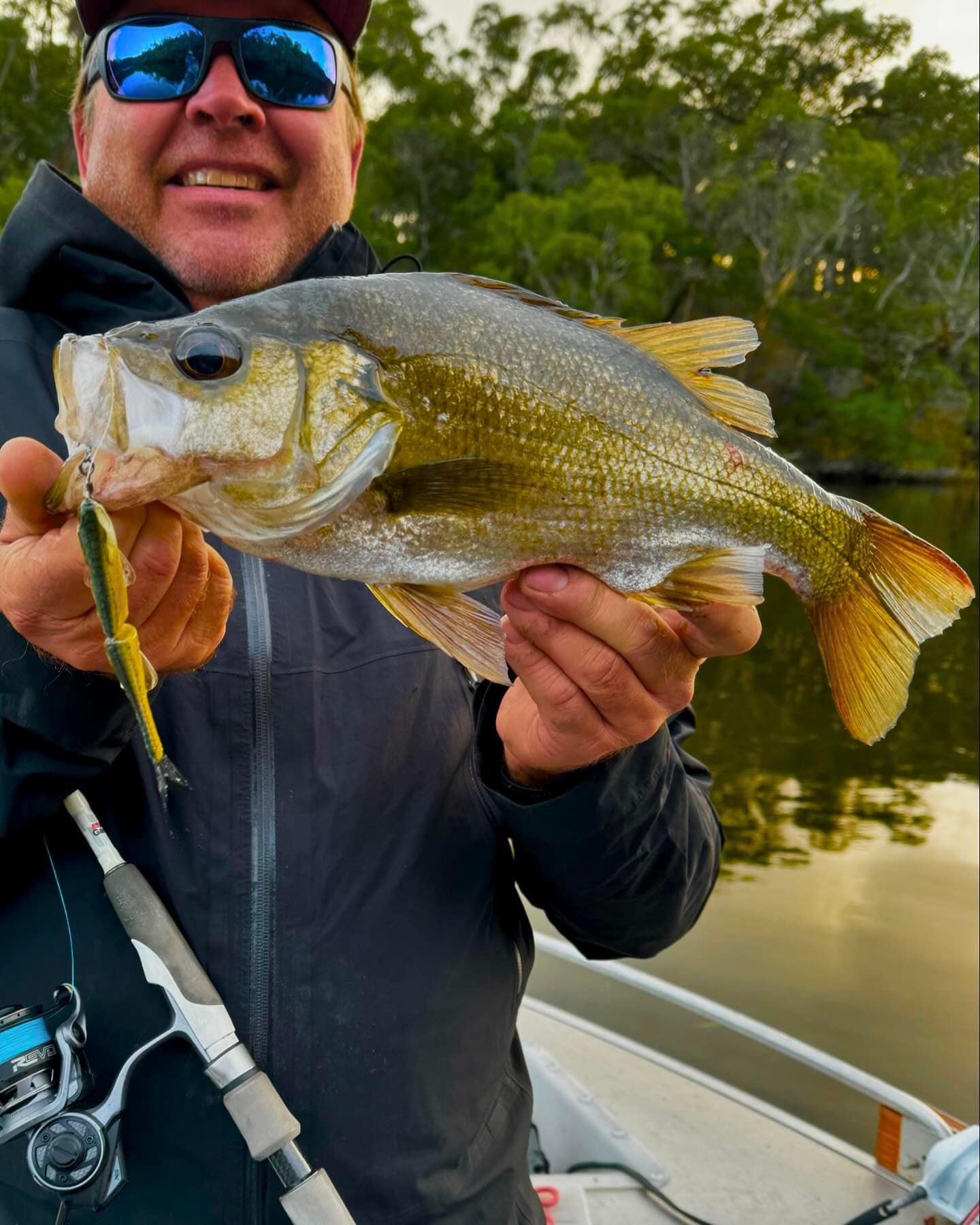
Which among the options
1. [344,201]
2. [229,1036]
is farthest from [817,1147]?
[344,201]

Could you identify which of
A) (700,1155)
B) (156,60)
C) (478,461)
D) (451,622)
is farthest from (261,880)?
(700,1155)

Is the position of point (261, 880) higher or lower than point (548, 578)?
lower

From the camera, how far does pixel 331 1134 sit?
5.80ft

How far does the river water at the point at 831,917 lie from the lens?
18.5 ft

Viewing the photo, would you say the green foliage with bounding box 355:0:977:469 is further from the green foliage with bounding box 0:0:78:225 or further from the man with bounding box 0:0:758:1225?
the man with bounding box 0:0:758:1225

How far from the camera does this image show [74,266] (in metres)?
2.21

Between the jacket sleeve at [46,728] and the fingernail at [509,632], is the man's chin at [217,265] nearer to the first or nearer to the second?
the jacket sleeve at [46,728]

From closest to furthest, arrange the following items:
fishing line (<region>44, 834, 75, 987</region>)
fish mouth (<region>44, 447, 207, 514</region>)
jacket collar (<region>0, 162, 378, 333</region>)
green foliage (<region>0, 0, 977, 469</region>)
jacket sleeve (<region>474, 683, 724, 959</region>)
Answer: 1. fish mouth (<region>44, 447, 207, 514</region>)
2. fishing line (<region>44, 834, 75, 987</region>)
3. jacket sleeve (<region>474, 683, 724, 959</region>)
4. jacket collar (<region>0, 162, 378, 333</region>)
5. green foliage (<region>0, 0, 977, 469</region>)

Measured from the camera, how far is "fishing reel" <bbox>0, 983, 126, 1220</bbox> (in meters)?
1.60

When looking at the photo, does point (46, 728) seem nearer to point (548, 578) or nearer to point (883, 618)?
point (548, 578)

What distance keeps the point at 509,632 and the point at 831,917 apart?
21.9 feet

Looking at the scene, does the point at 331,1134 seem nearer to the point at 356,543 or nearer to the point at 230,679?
the point at 230,679

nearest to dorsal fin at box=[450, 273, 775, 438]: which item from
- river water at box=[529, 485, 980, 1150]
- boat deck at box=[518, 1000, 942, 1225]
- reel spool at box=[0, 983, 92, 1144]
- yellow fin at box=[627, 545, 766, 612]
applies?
yellow fin at box=[627, 545, 766, 612]

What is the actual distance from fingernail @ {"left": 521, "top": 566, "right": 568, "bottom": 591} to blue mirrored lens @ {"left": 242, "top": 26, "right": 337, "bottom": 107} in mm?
1641
